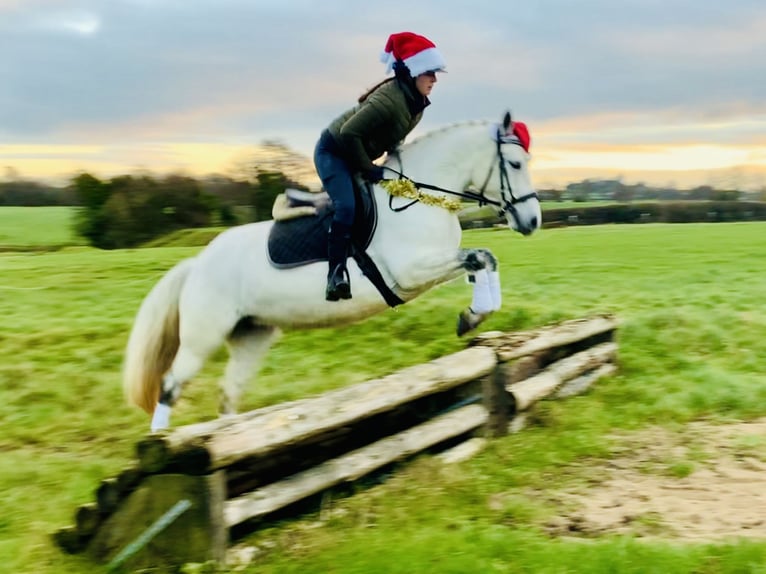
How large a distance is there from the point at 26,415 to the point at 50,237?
1121cm

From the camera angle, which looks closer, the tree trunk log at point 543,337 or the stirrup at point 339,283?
the stirrup at point 339,283

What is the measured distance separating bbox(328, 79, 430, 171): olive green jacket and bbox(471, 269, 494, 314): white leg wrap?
39.7 inches

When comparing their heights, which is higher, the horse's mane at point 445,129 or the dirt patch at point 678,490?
the horse's mane at point 445,129

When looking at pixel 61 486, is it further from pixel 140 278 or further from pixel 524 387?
pixel 140 278

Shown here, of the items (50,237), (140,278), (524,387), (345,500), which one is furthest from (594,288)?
(50,237)

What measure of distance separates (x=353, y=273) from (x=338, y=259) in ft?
0.46

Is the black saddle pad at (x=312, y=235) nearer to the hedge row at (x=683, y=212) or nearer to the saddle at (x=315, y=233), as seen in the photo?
the saddle at (x=315, y=233)

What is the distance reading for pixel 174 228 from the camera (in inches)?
625

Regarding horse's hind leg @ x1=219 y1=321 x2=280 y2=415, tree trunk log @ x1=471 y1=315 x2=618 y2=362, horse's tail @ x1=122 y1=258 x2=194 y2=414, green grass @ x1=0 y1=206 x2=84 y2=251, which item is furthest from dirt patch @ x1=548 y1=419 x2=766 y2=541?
green grass @ x1=0 y1=206 x2=84 y2=251

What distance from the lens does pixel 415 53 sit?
14.9 ft

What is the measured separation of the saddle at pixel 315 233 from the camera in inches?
191

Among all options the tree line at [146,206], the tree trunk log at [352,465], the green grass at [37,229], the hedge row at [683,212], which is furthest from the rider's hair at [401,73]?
the hedge row at [683,212]

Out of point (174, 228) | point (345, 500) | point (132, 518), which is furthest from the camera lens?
point (174, 228)

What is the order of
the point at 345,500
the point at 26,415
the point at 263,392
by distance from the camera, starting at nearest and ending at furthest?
the point at 345,500, the point at 26,415, the point at 263,392
